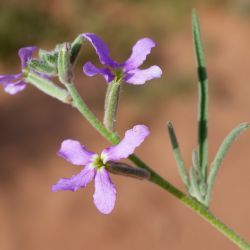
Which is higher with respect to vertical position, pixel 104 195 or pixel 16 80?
pixel 16 80

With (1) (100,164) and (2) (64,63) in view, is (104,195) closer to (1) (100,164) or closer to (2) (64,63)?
(1) (100,164)

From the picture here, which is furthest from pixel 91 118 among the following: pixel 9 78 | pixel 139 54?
pixel 9 78

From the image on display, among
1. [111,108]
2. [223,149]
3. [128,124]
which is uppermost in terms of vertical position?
[111,108]

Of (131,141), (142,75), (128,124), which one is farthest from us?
(128,124)

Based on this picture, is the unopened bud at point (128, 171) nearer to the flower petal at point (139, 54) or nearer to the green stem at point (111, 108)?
the green stem at point (111, 108)

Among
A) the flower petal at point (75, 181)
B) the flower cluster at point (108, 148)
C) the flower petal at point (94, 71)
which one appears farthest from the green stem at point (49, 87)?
the flower petal at point (75, 181)

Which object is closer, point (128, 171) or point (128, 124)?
point (128, 171)
